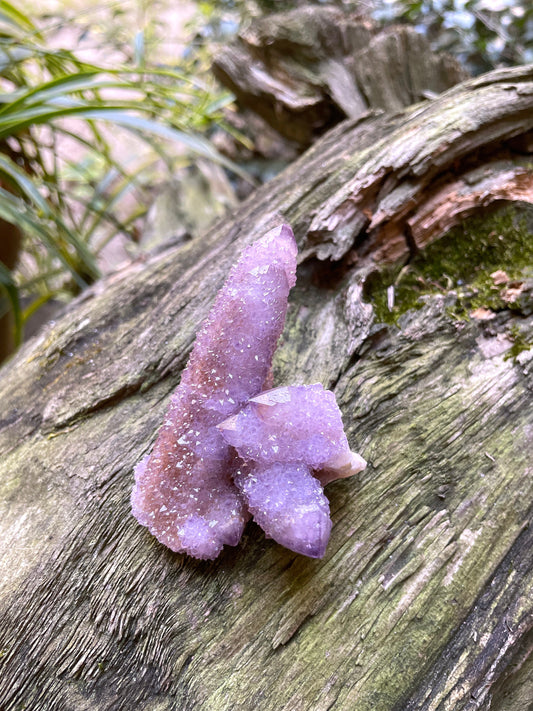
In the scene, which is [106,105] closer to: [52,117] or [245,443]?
[52,117]

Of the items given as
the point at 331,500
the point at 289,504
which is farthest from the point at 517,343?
the point at 289,504

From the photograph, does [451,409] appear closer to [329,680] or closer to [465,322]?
[465,322]

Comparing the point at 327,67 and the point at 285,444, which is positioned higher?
the point at 327,67

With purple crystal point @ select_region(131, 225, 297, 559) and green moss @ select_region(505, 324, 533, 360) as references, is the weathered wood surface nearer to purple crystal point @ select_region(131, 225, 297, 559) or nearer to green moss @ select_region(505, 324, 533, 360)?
green moss @ select_region(505, 324, 533, 360)

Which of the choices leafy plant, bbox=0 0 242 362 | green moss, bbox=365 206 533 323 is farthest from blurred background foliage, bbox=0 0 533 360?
green moss, bbox=365 206 533 323

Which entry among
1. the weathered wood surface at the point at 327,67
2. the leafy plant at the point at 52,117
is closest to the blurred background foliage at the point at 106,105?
the leafy plant at the point at 52,117
